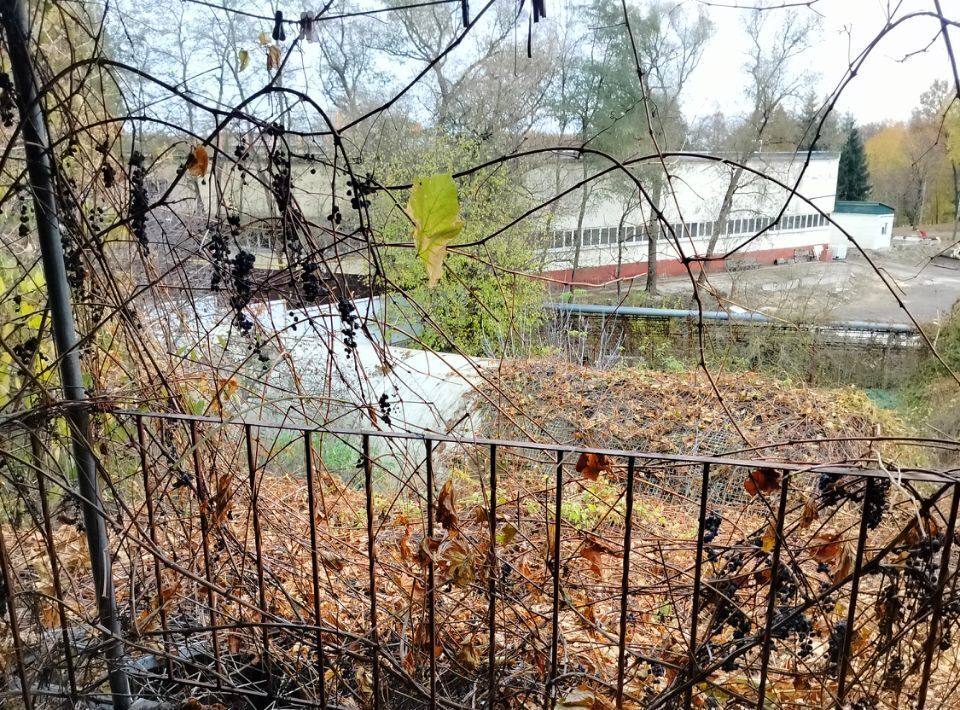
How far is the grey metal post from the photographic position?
753mm

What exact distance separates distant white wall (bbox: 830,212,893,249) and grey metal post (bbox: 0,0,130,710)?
165cm

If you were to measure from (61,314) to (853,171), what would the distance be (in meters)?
1.70

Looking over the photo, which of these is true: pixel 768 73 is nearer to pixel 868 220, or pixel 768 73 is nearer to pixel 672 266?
pixel 868 220

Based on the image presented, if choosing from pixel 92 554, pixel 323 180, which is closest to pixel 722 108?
pixel 323 180

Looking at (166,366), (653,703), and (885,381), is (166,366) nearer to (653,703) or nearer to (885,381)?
(653,703)

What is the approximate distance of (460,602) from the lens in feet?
3.37

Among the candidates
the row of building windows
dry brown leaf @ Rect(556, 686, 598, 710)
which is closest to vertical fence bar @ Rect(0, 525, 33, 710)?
dry brown leaf @ Rect(556, 686, 598, 710)

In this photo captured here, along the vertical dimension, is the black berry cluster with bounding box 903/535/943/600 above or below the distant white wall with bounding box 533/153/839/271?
below

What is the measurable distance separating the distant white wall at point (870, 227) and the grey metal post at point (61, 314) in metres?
1.65

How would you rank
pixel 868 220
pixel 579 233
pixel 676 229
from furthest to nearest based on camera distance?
pixel 579 233
pixel 676 229
pixel 868 220

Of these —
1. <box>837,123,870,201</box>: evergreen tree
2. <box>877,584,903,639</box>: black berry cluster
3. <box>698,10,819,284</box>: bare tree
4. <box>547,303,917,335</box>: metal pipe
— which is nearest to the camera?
<box>877,584,903,639</box>: black berry cluster

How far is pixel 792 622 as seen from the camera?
83 centimetres

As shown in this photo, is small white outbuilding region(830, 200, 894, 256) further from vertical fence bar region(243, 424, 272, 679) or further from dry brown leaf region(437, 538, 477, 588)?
vertical fence bar region(243, 424, 272, 679)

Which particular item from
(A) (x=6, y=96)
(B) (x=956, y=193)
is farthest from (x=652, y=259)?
(A) (x=6, y=96)
